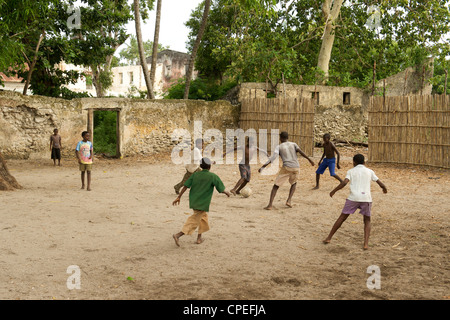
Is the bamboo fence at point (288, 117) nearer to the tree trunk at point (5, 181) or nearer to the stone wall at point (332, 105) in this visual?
the stone wall at point (332, 105)

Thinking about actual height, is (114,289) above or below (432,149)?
below

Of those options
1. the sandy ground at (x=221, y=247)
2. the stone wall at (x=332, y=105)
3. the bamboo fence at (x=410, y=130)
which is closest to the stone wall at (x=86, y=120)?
the stone wall at (x=332, y=105)

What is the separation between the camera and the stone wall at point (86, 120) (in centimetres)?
1506

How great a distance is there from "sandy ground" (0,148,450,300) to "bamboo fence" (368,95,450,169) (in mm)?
2902

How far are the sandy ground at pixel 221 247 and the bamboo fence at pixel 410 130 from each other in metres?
2.90

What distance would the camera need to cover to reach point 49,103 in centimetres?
1554

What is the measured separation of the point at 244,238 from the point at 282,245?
585mm

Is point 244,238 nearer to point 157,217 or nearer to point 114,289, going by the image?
point 157,217

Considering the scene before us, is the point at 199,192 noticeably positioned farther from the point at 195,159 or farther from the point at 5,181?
the point at 5,181

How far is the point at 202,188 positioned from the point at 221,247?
810 mm

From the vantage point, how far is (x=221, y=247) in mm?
6012

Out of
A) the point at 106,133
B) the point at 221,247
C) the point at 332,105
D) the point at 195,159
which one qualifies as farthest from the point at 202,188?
the point at 106,133

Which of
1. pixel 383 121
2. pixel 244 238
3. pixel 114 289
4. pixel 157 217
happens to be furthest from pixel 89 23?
pixel 114 289

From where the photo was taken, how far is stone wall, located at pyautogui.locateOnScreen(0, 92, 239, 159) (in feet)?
49.4
